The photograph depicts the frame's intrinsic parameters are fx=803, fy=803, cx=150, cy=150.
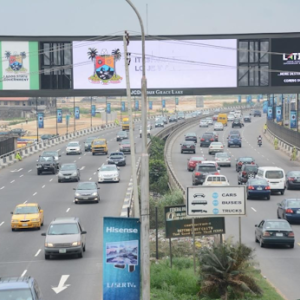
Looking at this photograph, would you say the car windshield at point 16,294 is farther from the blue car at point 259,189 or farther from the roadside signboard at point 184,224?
the blue car at point 259,189

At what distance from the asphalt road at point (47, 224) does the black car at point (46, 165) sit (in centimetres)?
81

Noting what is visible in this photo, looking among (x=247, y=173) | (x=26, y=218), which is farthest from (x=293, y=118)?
(x=26, y=218)

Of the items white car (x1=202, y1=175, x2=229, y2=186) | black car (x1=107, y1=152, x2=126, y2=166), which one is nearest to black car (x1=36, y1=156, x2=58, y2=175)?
black car (x1=107, y1=152, x2=126, y2=166)

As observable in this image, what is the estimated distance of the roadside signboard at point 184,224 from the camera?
83.9ft

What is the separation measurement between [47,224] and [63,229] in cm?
958

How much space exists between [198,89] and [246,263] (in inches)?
1417

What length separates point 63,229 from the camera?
29.8 meters

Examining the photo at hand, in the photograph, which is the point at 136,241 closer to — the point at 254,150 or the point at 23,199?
the point at 23,199

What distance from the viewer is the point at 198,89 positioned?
5616cm

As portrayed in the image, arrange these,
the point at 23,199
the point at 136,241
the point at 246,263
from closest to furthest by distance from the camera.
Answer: the point at 136,241, the point at 246,263, the point at 23,199

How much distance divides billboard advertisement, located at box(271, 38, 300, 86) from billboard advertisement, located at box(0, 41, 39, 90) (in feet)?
54.4

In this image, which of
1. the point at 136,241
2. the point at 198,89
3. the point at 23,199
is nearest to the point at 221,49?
→ the point at 198,89

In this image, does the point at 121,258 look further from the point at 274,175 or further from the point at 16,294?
the point at 274,175

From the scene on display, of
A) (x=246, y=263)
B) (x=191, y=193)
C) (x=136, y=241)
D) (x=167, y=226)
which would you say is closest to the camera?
(x=136, y=241)
